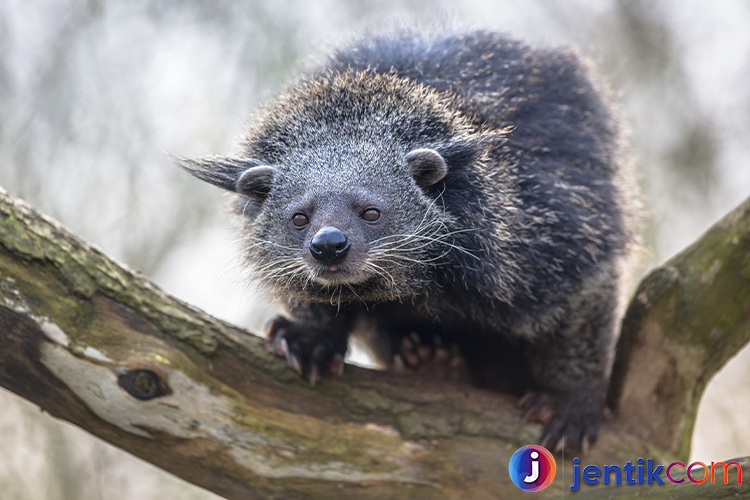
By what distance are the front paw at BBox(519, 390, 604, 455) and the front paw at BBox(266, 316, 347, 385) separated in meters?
1.63

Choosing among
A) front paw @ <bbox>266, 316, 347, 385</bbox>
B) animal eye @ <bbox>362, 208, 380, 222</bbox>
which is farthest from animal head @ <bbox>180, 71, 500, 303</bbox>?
front paw @ <bbox>266, 316, 347, 385</bbox>

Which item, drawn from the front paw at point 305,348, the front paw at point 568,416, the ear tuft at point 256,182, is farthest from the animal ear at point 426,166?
the front paw at point 568,416

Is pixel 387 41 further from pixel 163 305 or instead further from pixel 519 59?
pixel 163 305

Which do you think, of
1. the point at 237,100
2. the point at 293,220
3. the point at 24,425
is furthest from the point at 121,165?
the point at 293,220

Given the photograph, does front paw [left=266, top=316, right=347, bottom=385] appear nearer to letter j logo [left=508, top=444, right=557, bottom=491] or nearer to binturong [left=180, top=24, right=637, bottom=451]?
binturong [left=180, top=24, right=637, bottom=451]

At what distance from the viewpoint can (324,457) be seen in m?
4.52

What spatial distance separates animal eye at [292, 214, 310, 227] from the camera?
438 cm

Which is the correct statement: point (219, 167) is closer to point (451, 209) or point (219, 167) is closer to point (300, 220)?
point (300, 220)

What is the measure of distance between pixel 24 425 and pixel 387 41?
8539mm

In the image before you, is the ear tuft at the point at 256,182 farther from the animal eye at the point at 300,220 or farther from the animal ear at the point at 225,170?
the animal eye at the point at 300,220

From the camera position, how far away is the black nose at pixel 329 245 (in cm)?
390

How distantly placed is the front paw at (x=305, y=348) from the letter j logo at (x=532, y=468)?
4.93ft

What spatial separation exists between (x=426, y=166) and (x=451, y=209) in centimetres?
41

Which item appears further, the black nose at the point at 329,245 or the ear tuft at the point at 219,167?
the ear tuft at the point at 219,167
